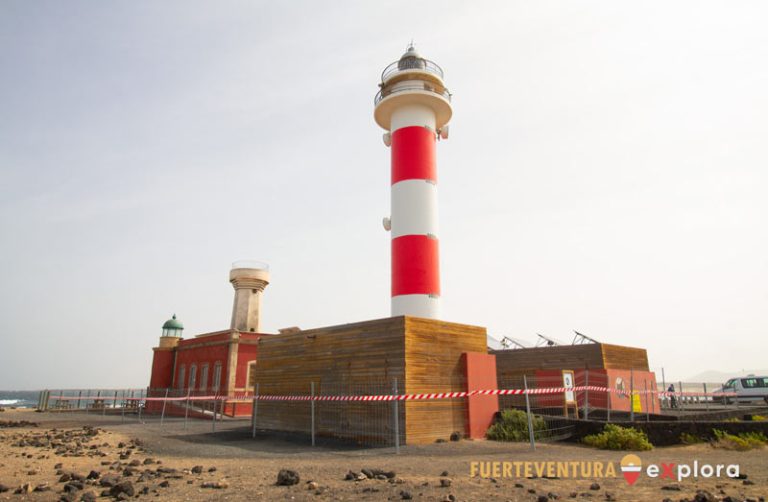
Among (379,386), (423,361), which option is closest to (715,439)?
(423,361)

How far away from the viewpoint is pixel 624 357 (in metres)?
19.9

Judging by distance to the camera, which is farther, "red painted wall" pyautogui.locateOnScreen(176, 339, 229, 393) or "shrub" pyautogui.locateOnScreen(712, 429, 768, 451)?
"red painted wall" pyautogui.locateOnScreen(176, 339, 229, 393)

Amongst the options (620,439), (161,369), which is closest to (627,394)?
(620,439)

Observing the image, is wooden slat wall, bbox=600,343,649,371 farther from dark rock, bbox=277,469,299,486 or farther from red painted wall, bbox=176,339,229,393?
red painted wall, bbox=176,339,229,393

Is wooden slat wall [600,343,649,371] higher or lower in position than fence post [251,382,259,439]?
higher

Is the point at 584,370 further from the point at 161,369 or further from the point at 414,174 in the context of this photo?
the point at 161,369

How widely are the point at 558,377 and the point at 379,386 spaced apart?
10315 mm

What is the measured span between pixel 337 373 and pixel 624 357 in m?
13.2

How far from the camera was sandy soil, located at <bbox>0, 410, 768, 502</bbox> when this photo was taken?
6133 millimetres

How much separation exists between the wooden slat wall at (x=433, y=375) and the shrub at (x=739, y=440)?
5.92 m

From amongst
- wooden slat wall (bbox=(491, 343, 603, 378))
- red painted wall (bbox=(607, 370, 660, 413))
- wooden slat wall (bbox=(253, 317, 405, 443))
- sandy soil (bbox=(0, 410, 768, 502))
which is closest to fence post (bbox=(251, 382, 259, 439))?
wooden slat wall (bbox=(253, 317, 405, 443))

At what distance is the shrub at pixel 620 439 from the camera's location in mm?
10734

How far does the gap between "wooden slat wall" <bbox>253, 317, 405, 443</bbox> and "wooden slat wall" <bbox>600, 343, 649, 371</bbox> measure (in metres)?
10.6

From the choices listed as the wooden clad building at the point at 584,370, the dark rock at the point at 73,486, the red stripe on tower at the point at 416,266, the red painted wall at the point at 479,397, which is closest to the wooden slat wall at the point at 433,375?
the red painted wall at the point at 479,397
